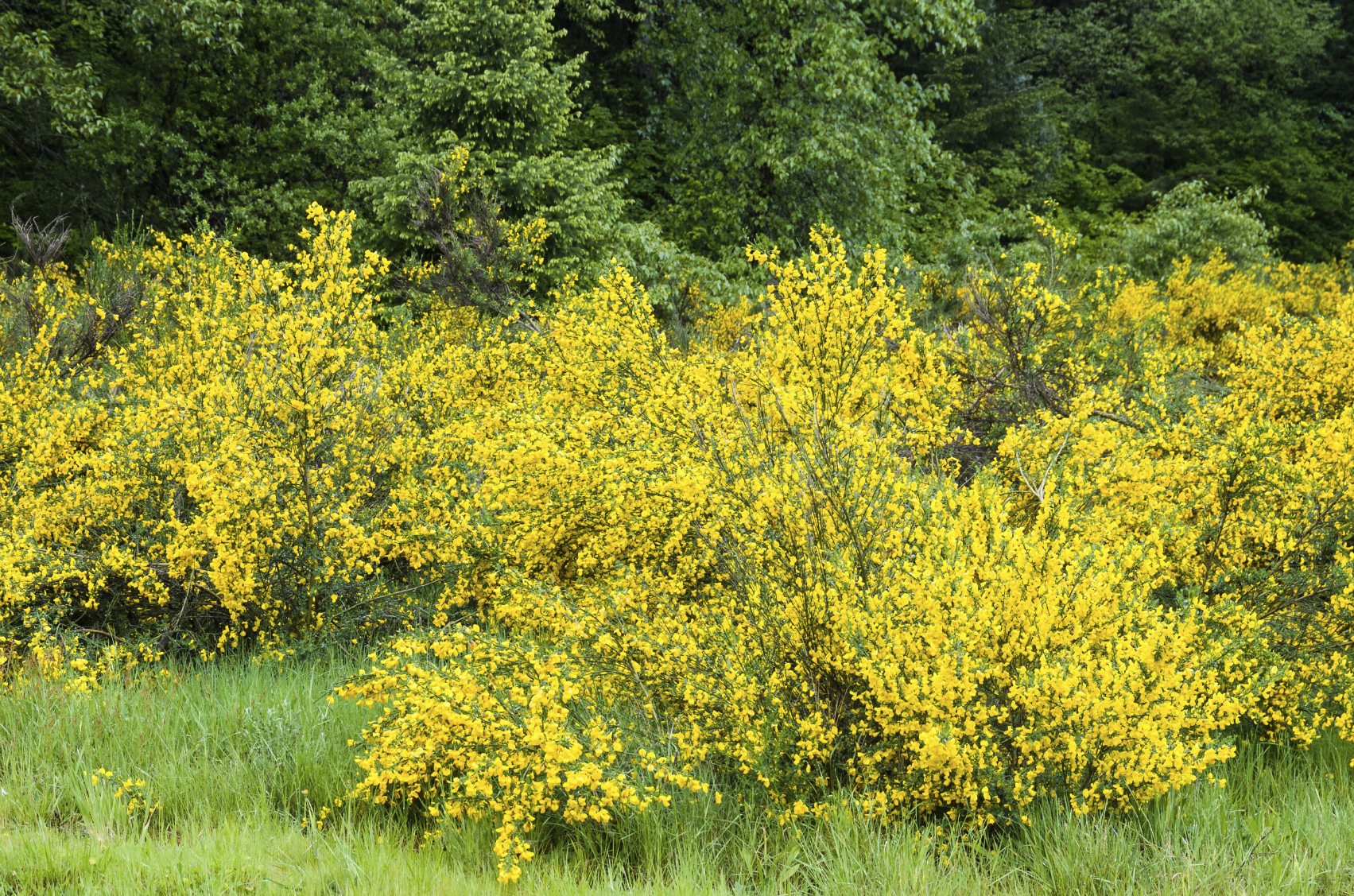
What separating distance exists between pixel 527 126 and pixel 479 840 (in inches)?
370

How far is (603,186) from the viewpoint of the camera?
11.0 meters

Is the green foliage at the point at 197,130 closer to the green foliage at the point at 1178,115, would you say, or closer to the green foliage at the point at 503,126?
the green foliage at the point at 503,126

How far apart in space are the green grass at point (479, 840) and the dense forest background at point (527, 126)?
272 inches

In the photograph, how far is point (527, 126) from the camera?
36.6 feet

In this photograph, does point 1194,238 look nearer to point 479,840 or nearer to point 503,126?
point 503,126

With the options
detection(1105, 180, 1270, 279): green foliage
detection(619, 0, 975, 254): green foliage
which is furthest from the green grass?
detection(1105, 180, 1270, 279): green foliage

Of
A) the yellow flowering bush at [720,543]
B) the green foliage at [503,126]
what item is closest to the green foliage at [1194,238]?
the green foliage at [503,126]

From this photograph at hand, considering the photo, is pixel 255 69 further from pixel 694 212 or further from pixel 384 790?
pixel 384 790

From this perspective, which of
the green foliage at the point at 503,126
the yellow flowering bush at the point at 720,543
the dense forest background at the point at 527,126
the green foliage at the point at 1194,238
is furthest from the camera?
the green foliage at the point at 1194,238

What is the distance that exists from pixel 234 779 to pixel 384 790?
57 cm

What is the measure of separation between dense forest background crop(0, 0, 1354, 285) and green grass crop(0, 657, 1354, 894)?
692 cm

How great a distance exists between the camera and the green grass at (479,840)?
2.74m

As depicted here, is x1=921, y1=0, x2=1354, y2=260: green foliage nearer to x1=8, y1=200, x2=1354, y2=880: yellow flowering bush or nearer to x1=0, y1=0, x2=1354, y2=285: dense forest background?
x1=0, y1=0, x2=1354, y2=285: dense forest background

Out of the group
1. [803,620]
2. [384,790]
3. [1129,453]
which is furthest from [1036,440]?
[384,790]
